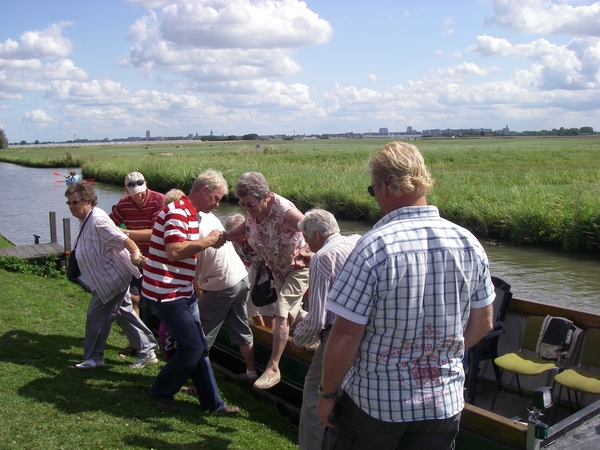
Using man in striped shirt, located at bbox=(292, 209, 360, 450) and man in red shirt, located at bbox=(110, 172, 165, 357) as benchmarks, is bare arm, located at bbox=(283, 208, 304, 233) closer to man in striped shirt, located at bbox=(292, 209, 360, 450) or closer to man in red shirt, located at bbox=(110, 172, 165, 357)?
man in striped shirt, located at bbox=(292, 209, 360, 450)

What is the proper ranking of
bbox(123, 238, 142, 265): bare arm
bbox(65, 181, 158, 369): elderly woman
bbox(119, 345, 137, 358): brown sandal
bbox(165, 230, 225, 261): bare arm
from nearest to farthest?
bbox(165, 230, 225, 261): bare arm, bbox(123, 238, 142, 265): bare arm, bbox(65, 181, 158, 369): elderly woman, bbox(119, 345, 137, 358): brown sandal

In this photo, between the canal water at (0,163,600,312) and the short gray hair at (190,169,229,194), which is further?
the canal water at (0,163,600,312)

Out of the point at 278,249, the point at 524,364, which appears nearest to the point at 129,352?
the point at 278,249

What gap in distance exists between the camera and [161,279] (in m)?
3.96

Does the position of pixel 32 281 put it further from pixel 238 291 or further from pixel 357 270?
pixel 357 270

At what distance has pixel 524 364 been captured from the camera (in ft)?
15.0

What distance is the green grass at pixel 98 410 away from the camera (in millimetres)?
3939

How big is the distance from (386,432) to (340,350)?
0.35m

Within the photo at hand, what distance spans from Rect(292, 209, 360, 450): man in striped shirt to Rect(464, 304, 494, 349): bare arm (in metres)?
1.06

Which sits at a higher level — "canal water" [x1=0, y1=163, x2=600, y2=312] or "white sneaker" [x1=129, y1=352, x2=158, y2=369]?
"white sneaker" [x1=129, y1=352, x2=158, y2=369]

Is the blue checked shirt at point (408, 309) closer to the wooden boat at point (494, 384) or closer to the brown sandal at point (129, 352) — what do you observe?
the wooden boat at point (494, 384)

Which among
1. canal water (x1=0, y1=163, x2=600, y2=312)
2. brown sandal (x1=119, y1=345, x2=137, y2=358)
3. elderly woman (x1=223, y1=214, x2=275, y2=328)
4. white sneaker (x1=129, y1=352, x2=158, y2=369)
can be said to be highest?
elderly woman (x1=223, y1=214, x2=275, y2=328)

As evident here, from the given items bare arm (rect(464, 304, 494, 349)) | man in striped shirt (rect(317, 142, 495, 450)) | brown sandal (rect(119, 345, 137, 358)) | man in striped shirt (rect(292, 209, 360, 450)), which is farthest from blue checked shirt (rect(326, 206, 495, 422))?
brown sandal (rect(119, 345, 137, 358))

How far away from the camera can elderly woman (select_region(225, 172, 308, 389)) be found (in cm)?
444
